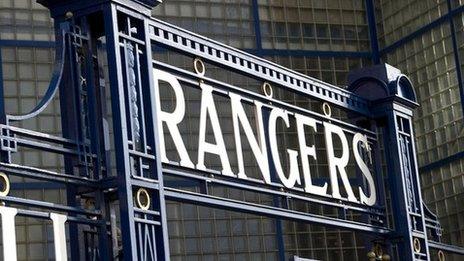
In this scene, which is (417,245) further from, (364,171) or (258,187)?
(258,187)

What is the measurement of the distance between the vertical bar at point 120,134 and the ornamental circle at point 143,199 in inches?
8.7

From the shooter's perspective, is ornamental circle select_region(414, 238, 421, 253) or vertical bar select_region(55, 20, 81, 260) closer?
vertical bar select_region(55, 20, 81, 260)

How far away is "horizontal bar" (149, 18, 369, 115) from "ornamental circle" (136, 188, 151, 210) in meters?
1.64

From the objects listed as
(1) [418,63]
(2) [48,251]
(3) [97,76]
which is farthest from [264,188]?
(1) [418,63]

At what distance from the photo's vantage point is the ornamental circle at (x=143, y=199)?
11648mm

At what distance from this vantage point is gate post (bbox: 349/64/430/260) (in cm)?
1630

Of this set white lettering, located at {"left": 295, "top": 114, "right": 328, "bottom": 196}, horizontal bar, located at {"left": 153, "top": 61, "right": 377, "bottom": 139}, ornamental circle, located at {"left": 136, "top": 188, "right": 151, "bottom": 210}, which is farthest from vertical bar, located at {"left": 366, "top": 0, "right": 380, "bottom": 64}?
ornamental circle, located at {"left": 136, "top": 188, "right": 151, "bottom": 210}

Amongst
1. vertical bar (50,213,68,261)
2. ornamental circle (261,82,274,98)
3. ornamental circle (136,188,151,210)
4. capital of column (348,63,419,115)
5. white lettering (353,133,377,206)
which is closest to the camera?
vertical bar (50,213,68,261)

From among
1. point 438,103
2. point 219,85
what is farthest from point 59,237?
point 438,103

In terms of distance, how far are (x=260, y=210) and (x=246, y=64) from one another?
5.51 feet

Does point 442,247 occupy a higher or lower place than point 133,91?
lower

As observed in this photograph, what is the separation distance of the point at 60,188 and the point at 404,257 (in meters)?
9.28

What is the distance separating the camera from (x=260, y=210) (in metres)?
13.5

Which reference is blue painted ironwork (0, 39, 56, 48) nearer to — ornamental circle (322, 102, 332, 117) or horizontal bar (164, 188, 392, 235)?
ornamental circle (322, 102, 332, 117)
